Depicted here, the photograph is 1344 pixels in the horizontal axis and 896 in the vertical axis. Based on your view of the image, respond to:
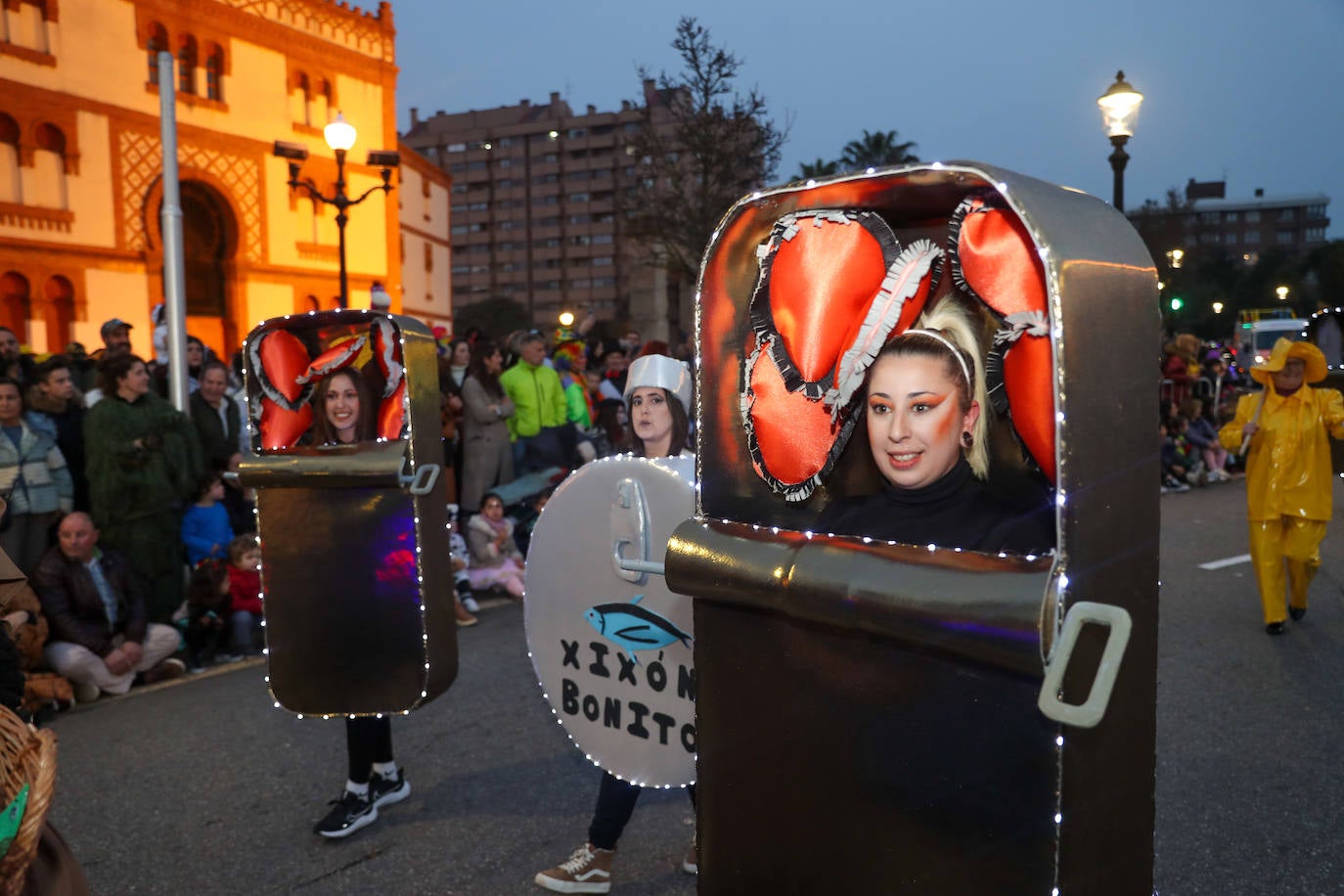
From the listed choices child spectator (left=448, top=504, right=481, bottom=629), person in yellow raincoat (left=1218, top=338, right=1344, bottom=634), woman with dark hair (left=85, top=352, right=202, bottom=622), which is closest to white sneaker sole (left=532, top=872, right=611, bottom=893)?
child spectator (left=448, top=504, right=481, bottom=629)

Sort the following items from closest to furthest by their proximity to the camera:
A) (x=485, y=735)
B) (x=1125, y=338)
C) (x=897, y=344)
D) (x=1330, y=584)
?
(x=1125, y=338) < (x=897, y=344) < (x=485, y=735) < (x=1330, y=584)

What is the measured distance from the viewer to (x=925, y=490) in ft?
5.55

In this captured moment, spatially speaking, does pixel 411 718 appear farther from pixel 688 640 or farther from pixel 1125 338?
pixel 1125 338

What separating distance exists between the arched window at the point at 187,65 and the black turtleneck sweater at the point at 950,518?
24.9m

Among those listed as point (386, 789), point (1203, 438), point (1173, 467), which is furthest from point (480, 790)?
point (1203, 438)

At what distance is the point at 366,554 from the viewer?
3369mm

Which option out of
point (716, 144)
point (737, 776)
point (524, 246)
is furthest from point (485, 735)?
point (524, 246)

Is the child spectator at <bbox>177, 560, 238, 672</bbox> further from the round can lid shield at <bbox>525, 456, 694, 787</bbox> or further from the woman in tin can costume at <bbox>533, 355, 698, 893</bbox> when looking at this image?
the round can lid shield at <bbox>525, 456, 694, 787</bbox>

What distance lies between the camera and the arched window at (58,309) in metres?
20.2

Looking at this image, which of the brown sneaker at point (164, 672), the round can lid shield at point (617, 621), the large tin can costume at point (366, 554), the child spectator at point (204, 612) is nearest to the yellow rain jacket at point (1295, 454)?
the round can lid shield at point (617, 621)

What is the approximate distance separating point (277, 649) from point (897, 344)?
8.56ft

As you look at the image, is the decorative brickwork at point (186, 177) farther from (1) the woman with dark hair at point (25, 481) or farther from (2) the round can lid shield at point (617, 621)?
(2) the round can lid shield at point (617, 621)

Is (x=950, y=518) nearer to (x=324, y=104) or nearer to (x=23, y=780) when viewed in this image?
(x=23, y=780)

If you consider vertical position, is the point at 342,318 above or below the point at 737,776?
above
